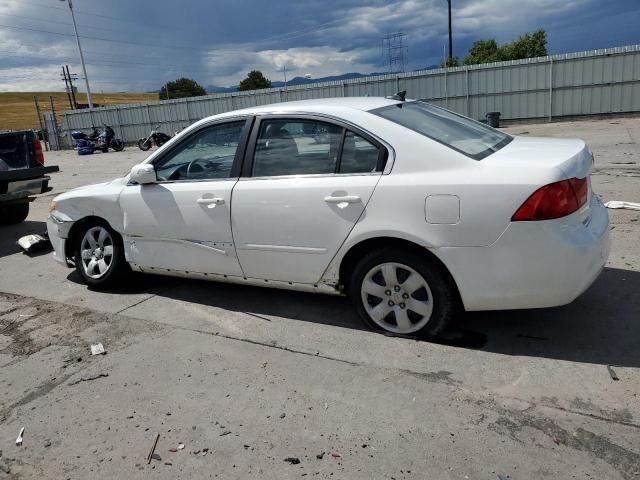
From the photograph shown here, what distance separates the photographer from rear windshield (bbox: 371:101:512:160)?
11.8 ft

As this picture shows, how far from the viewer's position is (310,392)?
10.5 ft

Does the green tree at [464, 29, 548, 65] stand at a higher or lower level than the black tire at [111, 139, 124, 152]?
higher

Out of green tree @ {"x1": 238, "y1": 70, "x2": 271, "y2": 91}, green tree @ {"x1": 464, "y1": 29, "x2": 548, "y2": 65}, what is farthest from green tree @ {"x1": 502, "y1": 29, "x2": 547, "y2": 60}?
green tree @ {"x1": 238, "y1": 70, "x2": 271, "y2": 91}

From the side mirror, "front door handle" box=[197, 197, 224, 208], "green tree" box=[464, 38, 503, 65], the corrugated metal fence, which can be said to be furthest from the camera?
"green tree" box=[464, 38, 503, 65]

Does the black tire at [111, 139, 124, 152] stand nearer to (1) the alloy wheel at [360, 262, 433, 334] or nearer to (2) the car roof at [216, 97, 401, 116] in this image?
(2) the car roof at [216, 97, 401, 116]

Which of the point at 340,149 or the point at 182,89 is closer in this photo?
the point at 340,149

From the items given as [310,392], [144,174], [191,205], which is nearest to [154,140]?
[144,174]

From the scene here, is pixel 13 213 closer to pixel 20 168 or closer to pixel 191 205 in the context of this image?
pixel 20 168

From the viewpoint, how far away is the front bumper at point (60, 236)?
523 centimetres

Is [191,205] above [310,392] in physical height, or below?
above

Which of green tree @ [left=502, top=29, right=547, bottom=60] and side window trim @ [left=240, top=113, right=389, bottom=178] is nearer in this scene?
side window trim @ [left=240, top=113, right=389, bottom=178]

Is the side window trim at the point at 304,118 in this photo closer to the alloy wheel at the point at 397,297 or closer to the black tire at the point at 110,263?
the alloy wheel at the point at 397,297

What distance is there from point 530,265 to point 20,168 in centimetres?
759

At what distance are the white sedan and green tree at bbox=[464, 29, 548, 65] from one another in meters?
63.3
